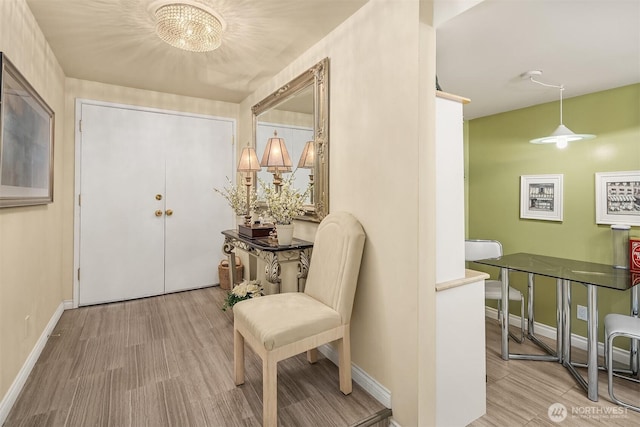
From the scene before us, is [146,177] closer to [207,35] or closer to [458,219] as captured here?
[207,35]

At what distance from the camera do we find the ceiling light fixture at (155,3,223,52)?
6.20ft

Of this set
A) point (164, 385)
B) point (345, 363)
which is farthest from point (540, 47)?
point (164, 385)

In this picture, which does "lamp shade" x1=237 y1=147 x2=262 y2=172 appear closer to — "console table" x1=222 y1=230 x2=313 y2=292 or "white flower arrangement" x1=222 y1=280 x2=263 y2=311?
"console table" x1=222 y1=230 x2=313 y2=292

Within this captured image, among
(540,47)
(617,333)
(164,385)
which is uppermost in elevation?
(540,47)

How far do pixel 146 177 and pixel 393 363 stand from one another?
3258 millimetres

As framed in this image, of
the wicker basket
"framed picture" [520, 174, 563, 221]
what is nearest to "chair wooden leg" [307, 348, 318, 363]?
the wicker basket

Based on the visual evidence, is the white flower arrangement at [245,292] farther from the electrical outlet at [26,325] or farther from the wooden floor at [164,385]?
the electrical outlet at [26,325]

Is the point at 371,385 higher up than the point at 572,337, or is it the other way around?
the point at 371,385

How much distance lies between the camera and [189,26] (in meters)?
1.97

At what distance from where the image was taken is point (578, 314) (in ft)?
9.84

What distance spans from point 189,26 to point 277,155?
1.09 metres

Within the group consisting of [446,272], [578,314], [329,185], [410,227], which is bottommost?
[578,314]

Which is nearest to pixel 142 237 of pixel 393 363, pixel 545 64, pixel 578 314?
pixel 393 363

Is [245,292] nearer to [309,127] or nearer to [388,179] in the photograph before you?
[309,127]
